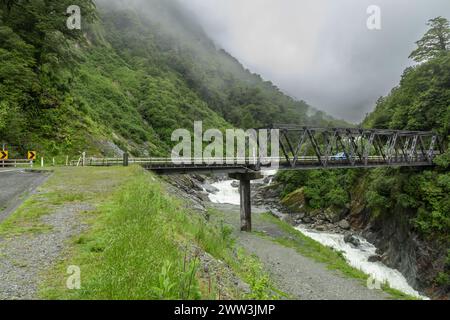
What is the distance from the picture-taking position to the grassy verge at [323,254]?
1730 cm

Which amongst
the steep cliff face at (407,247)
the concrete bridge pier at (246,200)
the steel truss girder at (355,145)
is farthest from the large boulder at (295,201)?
the concrete bridge pier at (246,200)

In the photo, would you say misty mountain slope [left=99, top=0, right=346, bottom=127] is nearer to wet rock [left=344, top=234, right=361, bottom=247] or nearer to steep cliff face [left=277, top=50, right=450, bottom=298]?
steep cliff face [left=277, top=50, right=450, bottom=298]

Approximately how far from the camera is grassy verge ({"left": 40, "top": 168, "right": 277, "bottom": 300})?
461 cm

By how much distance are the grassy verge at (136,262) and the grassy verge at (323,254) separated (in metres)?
11.8

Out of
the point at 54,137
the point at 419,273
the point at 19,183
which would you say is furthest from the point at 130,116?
the point at 419,273

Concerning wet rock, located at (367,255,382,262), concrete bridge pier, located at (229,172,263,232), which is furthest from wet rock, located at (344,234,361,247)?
concrete bridge pier, located at (229,172,263,232)

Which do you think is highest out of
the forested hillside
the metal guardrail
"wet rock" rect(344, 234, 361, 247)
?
the forested hillside

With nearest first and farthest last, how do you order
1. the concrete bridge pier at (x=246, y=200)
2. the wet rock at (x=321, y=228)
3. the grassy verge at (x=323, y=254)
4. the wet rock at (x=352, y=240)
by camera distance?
the grassy verge at (x=323, y=254), the concrete bridge pier at (x=246, y=200), the wet rock at (x=352, y=240), the wet rock at (x=321, y=228)

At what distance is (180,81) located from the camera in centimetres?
13812

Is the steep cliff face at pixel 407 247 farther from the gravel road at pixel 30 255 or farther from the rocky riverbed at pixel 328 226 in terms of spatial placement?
the gravel road at pixel 30 255

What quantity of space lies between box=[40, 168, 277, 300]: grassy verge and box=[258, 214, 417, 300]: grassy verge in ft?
38.7

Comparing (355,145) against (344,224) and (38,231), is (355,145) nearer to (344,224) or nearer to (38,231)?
(344,224)

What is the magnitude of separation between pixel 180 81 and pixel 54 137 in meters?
112

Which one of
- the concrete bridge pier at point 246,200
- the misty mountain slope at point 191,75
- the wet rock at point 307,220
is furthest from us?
the misty mountain slope at point 191,75
